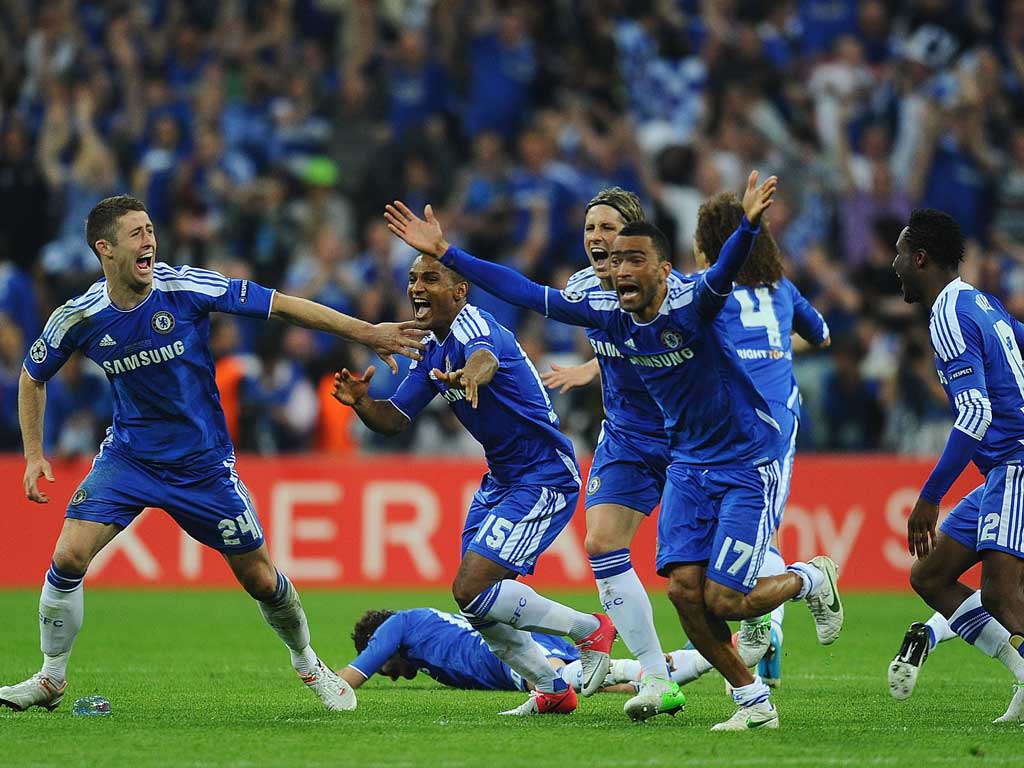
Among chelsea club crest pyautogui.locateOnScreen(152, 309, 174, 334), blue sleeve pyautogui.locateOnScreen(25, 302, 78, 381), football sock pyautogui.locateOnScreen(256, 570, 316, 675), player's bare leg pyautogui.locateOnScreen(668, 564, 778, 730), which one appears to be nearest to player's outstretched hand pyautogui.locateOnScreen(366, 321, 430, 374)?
chelsea club crest pyautogui.locateOnScreen(152, 309, 174, 334)

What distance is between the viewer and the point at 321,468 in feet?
54.5

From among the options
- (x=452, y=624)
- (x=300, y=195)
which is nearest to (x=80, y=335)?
(x=452, y=624)

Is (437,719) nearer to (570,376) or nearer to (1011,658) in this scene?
(570,376)

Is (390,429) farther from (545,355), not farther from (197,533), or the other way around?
(545,355)

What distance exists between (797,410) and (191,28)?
13263mm

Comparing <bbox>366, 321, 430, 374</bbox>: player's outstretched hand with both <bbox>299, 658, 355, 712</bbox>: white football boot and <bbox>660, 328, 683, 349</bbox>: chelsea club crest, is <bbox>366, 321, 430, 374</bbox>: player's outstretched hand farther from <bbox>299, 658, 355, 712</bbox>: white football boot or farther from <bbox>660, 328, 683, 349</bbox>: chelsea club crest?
<bbox>299, 658, 355, 712</bbox>: white football boot

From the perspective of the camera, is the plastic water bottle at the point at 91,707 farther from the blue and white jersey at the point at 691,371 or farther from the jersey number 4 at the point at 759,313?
the jersey number 4 at the point at 759,313

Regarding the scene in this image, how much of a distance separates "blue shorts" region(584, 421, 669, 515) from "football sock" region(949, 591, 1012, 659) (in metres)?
1.74

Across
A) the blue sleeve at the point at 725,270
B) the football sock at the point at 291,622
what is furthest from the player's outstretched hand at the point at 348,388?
the blue sleeve at the point at 725,270

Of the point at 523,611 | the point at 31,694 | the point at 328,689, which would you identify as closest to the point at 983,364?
the point at 523,611

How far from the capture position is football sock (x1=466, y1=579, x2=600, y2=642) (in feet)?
27.6

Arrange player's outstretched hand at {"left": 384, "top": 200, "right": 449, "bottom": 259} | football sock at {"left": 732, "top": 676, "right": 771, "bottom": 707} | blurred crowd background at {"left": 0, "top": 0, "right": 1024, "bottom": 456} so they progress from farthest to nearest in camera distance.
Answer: blurred crowd background at {"left": 0, "top": 0, "right": 1024, "bottom": 456}
player's outstretched hand at {"left": 384, "top": 200, "right": 449, "bottom": 259}
football sock at {"left": 732, "top": 676, "right": 771, "bottom": 707}

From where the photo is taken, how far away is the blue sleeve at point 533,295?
8055 millimetres

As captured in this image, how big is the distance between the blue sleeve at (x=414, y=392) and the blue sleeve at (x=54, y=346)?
5.72ft
